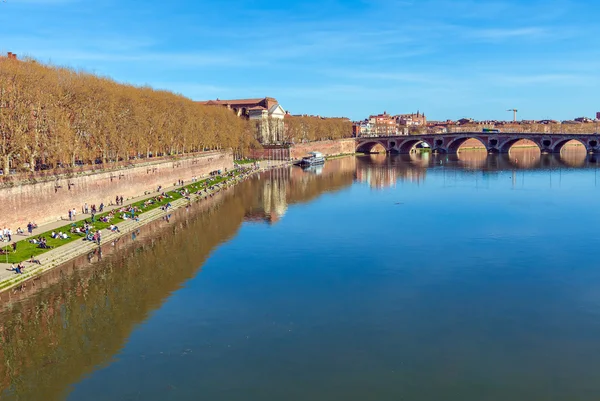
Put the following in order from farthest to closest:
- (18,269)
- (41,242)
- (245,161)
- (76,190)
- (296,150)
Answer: (296,150) < (245,161) < (76,190) < (41,242) < (18,269)

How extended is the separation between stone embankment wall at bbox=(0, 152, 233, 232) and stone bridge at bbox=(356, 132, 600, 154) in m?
95.6

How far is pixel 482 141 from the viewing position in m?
148

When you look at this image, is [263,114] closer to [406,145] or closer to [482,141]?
[406,145]

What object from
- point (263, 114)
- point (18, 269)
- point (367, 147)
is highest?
point (263, 114)

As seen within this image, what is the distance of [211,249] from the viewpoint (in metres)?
39.3

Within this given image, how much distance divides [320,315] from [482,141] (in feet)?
443

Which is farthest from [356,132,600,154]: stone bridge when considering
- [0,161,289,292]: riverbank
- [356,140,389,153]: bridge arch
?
[0,161,289,292]: riverbank

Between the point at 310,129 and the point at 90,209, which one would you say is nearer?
the point at 90,209

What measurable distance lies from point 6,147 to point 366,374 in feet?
113

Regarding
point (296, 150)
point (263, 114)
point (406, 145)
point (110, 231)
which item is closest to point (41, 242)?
point (110, 231)

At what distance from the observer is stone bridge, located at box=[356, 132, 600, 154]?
13050cm

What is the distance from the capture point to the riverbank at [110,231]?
30.5 m

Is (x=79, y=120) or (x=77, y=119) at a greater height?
(x=77, y=119)

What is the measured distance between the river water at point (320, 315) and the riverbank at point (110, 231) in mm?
1105
